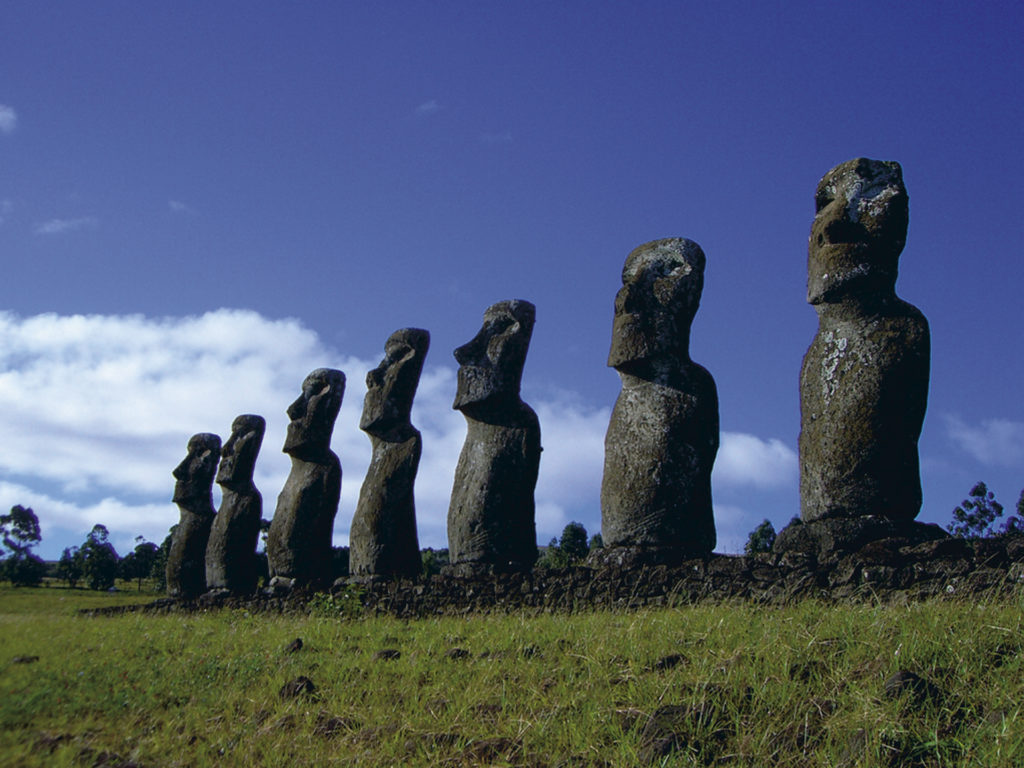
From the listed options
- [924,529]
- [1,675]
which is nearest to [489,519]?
[924,529]

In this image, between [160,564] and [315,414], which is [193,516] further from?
[160,564]

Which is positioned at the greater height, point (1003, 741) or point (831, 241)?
point (831, 241)

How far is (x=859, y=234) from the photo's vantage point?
32.7 ft

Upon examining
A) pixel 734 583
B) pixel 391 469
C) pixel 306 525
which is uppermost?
pixel 391 469

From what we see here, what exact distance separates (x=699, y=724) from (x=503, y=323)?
27.4 ft

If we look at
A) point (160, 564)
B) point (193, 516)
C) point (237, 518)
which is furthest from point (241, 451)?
point (160, 564)

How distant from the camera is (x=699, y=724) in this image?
17.7ft

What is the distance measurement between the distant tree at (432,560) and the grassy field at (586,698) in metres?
14.0

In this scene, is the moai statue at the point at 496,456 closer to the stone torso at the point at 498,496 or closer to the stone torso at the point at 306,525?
the stone torso at the point at 498,496

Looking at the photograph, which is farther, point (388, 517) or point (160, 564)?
point (160, 564)

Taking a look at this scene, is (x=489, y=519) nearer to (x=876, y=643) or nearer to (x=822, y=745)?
(x=876, y=643)

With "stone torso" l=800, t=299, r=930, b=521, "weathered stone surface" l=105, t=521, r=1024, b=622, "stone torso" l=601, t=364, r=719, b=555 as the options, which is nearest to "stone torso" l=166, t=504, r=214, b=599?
"weathered stone surface" l=105, t=521, r=1024, b=622

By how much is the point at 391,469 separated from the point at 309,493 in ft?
6.64

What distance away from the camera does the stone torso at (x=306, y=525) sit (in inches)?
590
